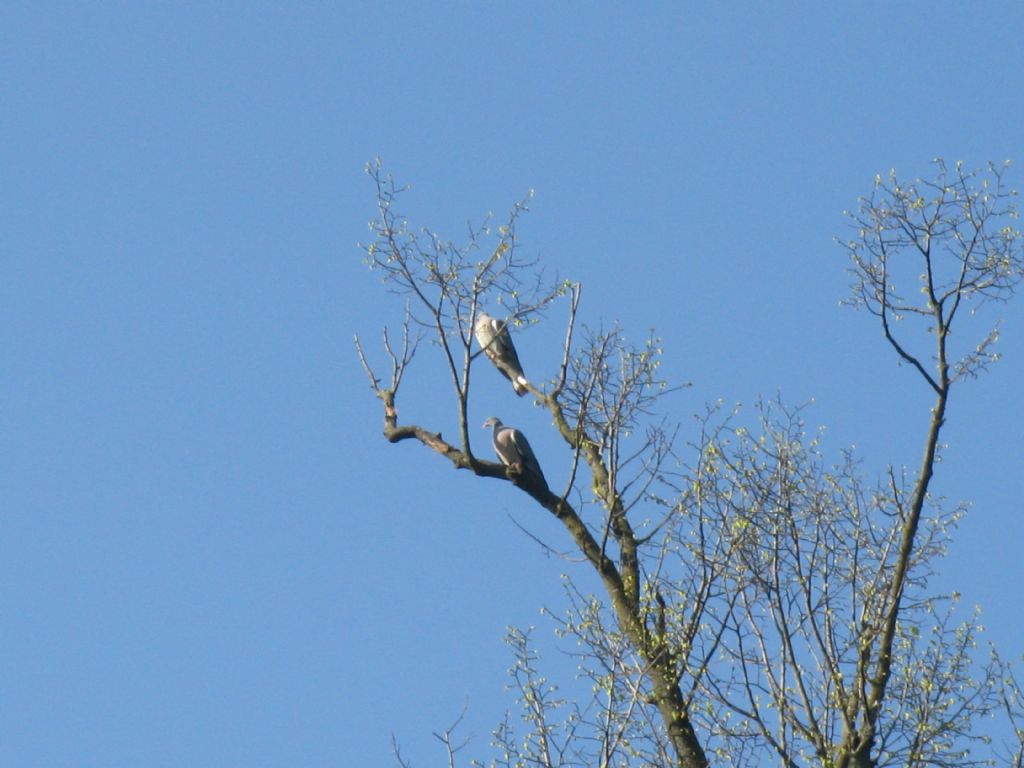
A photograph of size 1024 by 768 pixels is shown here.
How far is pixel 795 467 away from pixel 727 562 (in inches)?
33.6

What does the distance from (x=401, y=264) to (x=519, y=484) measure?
1.45 meters

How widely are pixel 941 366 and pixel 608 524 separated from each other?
2.00 meters

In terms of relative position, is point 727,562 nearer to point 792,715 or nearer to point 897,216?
point 792,715

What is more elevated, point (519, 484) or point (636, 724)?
point (519, 484)

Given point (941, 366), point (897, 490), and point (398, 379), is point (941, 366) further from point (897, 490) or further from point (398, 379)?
point (398, 379)


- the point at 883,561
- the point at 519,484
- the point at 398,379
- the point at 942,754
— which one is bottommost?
the point at 942,754

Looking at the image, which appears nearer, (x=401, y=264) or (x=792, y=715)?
(x=792, y=715)

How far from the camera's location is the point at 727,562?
13.5m

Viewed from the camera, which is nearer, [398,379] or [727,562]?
[727,562]

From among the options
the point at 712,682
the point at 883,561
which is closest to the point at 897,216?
the point at 883,561

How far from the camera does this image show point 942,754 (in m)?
13.4

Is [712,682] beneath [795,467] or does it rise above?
beneath

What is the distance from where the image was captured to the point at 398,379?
48.6ft

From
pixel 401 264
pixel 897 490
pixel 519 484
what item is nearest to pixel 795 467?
pixel 897 490
